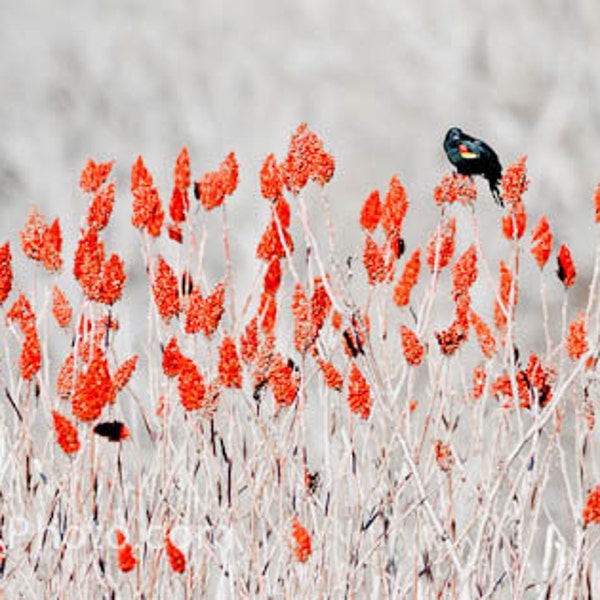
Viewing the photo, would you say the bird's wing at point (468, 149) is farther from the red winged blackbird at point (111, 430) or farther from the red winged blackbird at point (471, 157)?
the red winged blackbird at point (111, 430)

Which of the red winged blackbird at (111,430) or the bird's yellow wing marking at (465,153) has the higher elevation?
the bird's yellow wing marking at (465,153)

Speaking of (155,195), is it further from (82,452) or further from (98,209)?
(82,452)

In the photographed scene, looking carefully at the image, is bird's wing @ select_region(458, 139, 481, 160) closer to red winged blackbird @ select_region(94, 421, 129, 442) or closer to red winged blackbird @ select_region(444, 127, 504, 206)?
red winged blackbird @ select_region(444, 127, 504, 206)

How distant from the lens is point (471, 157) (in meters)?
0.81

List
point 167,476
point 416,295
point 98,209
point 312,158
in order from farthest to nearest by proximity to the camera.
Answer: point 416,295 < point 167,476 < point 98,209 < point 312,158

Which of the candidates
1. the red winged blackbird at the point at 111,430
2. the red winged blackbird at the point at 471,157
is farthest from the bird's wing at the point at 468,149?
the red winged blackbird at the point at 111,430

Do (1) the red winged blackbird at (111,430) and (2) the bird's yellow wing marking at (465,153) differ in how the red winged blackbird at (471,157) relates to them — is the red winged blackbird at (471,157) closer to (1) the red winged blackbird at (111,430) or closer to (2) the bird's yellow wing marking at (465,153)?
(2) the bird's yellow wing marking at (465,153)

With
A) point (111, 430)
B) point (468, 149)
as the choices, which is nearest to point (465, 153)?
point (468, 149)

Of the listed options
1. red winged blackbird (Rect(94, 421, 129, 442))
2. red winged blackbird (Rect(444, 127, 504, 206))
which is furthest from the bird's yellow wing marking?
red winged blackbird (Rect(94, 421, 129, 442))

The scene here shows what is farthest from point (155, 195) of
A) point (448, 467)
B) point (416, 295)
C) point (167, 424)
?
point (416, 295)

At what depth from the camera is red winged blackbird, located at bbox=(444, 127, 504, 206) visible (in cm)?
81

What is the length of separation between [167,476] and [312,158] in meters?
0.36

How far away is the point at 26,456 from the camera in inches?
39.2

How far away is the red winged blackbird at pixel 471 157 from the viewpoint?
813mm
